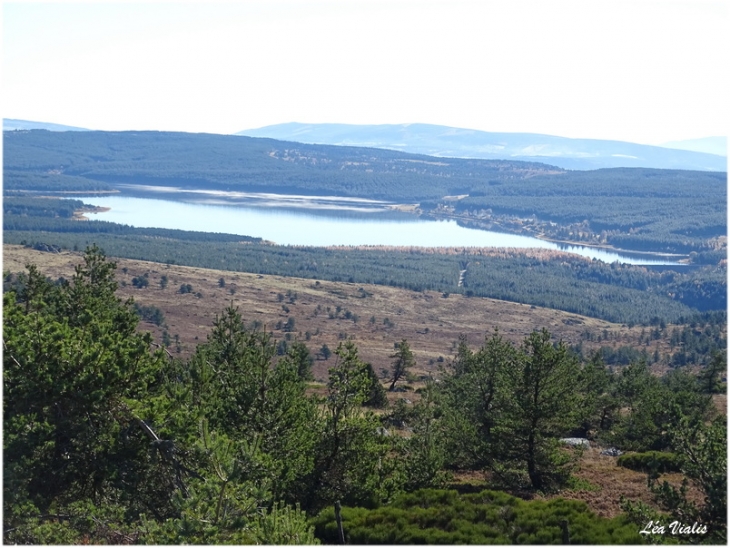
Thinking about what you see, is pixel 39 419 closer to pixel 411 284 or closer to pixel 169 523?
pixel 169 523

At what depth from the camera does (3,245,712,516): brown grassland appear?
101m

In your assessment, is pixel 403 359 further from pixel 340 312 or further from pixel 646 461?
pixel 340 312

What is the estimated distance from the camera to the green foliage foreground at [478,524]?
1703 centimetres

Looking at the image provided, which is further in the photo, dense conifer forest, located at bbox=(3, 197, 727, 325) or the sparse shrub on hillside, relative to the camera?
dense conifer forest, located at bbox=(3, 197, 727, 325)

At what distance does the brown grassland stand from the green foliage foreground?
59.1 m

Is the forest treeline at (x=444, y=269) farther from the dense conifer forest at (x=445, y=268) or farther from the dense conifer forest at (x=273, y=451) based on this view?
the dense conifer forest at (x=273, y=451)

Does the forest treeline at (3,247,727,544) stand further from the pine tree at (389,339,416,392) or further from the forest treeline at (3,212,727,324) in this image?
the forest treeline at (3,212,727,324)

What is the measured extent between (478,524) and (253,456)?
565 centimetres

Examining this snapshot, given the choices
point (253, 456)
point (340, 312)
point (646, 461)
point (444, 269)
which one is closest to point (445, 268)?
point (444, 269)

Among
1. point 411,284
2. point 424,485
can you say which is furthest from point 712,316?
point 424,485

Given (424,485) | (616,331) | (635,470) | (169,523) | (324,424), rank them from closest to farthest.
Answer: (169,523)
(324,424)
(424,485)
(635,470)
(616,331)

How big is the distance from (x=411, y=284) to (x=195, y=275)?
41.7 metres

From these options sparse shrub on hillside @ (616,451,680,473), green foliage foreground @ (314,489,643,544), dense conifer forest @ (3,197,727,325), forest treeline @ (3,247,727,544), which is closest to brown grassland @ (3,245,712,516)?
dense conifer forest @ (3,197,727,325)

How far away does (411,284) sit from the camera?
493 ft
